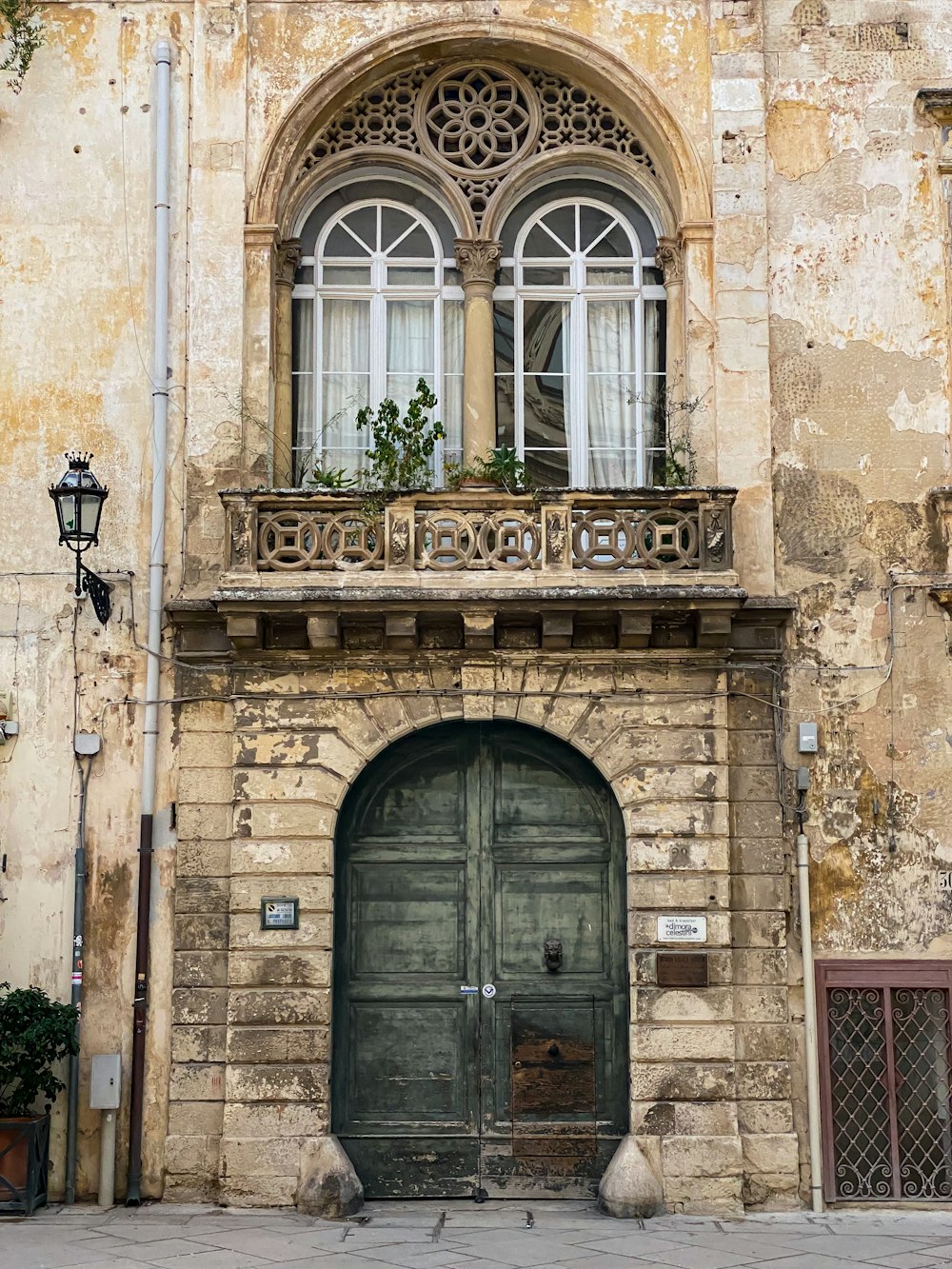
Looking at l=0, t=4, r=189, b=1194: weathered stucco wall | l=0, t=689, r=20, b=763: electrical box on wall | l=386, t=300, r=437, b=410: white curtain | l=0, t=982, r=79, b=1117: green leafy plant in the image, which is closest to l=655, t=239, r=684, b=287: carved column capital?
l=386, t=300, r=437, b=410: white curtain

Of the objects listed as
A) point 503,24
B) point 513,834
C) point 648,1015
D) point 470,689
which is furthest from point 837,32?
point 648,1015

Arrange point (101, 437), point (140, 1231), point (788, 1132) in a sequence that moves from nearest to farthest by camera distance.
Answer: point (140, 1231) < point (788, 1132) < point (101, 437)

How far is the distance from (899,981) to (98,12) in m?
8.99

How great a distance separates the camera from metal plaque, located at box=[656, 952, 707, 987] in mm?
10688

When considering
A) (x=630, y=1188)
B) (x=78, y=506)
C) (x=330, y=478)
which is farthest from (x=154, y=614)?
(x=630, y=1188)

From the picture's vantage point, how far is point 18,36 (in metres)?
11.7

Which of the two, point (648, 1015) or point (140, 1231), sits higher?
point (648, 1015)

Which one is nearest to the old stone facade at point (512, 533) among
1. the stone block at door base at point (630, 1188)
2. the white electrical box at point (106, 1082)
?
the stone block at door base at point (630, 1188)

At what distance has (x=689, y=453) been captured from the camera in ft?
37.7

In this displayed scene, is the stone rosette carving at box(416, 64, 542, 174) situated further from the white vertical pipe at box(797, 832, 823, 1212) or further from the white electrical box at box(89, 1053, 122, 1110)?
the white electrical box at box(89, 1053, 122, 1110)

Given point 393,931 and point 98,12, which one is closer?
point 393,931

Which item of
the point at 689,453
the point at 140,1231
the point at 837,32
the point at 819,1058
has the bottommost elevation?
the point at 140,1231

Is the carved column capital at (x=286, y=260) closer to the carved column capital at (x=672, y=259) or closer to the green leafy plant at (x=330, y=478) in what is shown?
the green leafy plant at (x=330, y=478)

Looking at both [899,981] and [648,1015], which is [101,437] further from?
[899,981]
